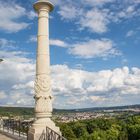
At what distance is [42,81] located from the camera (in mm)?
13406

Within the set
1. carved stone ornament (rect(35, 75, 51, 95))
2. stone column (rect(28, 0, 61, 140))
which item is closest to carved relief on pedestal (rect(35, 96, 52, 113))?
stone column (rect(28, 0, 61, 140))

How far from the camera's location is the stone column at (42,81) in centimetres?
1321

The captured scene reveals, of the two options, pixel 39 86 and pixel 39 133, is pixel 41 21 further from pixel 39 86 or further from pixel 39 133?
pixel 39 133

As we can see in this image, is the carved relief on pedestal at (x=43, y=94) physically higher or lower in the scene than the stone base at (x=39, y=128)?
higher

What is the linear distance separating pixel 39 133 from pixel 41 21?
440 cm

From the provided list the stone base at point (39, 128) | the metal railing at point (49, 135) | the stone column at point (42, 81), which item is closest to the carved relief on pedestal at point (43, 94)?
the stone column at point (42, 81)

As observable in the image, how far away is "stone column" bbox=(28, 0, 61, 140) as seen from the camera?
1321 centimetres

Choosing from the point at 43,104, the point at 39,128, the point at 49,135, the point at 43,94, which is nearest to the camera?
the point at 49,135

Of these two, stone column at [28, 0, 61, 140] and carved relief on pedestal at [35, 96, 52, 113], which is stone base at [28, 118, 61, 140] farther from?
carved relief on pedestal at [35, 96, 52, 113]

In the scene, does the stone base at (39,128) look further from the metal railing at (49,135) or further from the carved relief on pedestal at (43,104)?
the carved relief on pedestal at (43,104)

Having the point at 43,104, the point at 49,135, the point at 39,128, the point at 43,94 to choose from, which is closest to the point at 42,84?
the point at 43,94

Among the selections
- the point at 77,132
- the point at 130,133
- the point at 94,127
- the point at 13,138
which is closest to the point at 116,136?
the point at 130,133

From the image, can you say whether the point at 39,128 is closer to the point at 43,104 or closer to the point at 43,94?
the point at 43,104

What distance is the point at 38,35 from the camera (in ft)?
45.0
